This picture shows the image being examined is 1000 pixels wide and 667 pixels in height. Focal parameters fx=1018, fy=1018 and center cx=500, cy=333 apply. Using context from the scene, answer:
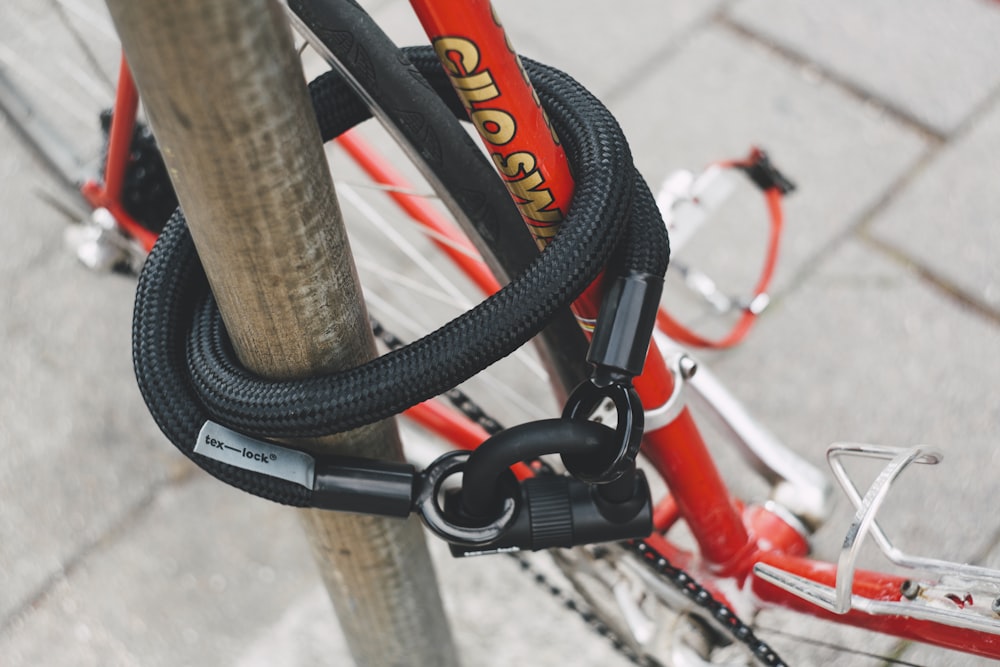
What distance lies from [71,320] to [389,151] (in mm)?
650

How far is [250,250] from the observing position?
2.16 ft

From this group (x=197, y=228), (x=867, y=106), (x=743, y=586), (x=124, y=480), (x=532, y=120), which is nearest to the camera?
(x=197, y=228)

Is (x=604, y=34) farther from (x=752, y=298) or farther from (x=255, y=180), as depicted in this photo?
(x=255, y=180)

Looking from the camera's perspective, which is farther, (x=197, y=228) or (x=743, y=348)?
(x=743, y=348)

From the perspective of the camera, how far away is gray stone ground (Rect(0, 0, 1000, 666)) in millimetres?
1448

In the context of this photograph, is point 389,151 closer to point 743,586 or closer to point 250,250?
point 743,586

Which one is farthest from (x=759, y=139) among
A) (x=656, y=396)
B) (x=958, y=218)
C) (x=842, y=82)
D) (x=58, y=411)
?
(x=58, y=411)

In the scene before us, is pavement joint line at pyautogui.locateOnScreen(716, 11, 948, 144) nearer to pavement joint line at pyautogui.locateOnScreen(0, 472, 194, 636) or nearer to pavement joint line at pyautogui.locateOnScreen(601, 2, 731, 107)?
pavement joint line at pyautogui.locateOnScreen(601, 2, 731, 107)

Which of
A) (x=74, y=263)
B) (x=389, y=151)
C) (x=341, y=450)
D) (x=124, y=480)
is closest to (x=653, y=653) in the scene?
(x=341, y=450)

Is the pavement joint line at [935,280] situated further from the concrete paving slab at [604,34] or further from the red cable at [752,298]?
the concrete paving slab at [604,34]

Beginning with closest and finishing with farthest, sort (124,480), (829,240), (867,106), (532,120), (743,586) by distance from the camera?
(532,120) < (743,586) < (124,480) < (829,240) < (867,106)

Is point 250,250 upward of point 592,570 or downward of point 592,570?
upward

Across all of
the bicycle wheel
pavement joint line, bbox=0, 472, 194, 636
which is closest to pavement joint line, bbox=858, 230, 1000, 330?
the bicycle wheel

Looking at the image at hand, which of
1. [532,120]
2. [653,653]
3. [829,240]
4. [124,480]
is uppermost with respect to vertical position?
[532,120]
